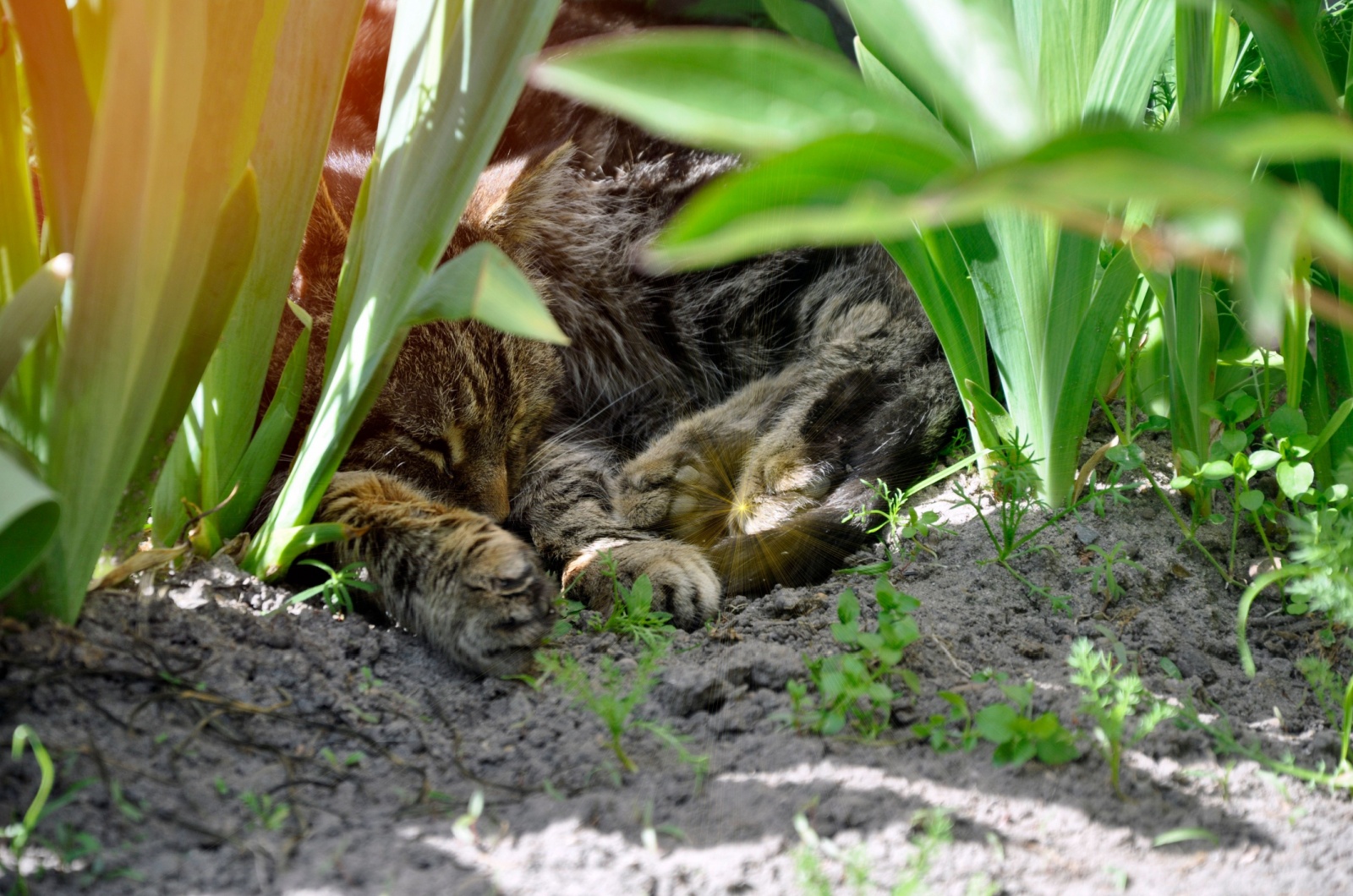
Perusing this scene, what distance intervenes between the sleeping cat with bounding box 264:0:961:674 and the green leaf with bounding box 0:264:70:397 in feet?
1.75

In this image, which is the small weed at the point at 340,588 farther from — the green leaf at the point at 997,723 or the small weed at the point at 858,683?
the green leaf at the point at 997,723

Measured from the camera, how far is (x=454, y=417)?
1674 mm

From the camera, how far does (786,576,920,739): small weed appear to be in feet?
2.97

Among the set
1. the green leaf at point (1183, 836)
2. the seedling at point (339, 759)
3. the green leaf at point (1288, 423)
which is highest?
the green leaf at point (1288, 423)

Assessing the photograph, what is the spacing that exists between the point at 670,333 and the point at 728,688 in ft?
4.41

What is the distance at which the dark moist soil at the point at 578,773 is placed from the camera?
2.36ft

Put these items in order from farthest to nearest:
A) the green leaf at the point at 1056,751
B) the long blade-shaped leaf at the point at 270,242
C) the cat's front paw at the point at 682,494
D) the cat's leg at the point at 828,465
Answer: the cat's front paw at the point at 682,494
the cat's leg at the point at 828,465
the long blade-shaped leaf at the point at 270,242
the green leaf at the point at 1056,751

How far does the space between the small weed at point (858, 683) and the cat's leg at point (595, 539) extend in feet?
1.33

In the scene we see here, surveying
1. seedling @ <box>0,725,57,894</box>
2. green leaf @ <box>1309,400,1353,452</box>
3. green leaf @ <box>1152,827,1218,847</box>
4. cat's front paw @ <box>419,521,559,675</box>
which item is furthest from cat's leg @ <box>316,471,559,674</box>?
green leaf @ <box>1309,400,1353,452</box>

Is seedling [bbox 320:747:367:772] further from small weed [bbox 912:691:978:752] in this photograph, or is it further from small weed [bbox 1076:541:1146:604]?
small weed [bbox 1076:541:1146:604]

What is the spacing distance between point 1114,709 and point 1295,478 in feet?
1.43

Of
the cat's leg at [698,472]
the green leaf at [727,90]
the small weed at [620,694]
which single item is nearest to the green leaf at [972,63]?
the green leaf at [727,90]

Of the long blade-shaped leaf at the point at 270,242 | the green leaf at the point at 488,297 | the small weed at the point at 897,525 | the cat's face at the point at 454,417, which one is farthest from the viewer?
the cat's face at the point at 454,417

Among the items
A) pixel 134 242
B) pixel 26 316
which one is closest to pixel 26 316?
pixel 26 316
